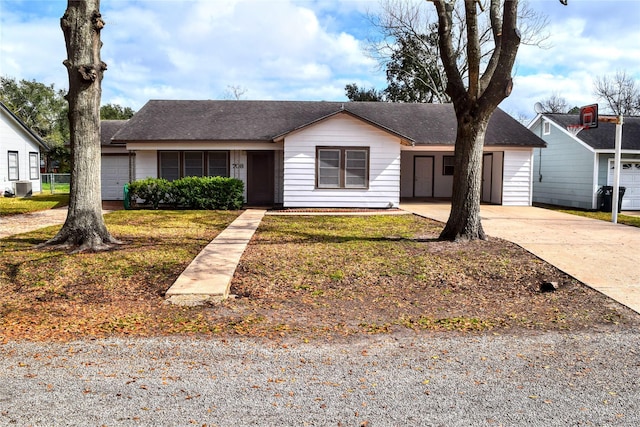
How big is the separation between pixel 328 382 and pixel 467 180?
716 centimetres

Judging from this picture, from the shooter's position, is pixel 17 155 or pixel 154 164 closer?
pixel 154 164

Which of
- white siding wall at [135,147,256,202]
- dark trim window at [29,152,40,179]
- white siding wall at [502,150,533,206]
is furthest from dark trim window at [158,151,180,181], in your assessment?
white siding wall at [502,150,533,206]

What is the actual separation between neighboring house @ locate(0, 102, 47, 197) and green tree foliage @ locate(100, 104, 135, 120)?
2519cm

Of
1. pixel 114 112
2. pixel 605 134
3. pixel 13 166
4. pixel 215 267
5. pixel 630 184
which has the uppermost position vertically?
pixel 114 112

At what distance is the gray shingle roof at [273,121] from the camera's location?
64.2ft

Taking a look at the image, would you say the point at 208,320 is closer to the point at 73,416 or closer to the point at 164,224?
the point at 73,416

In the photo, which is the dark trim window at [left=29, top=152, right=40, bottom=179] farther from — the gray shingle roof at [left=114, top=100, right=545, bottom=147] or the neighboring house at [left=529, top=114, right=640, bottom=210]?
the neighboring house at [left=529, top=114, right=640, bottom=210]

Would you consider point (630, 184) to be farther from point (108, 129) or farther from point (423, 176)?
point (108, 129)

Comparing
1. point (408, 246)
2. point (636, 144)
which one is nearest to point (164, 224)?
point (408, 246)

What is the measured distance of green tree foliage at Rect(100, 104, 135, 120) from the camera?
176 feet

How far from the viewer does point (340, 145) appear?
18.2 metres

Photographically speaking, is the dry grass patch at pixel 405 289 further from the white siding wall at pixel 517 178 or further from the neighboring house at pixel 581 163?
the neighboring house at pixel 581 163

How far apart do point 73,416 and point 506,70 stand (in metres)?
9.00

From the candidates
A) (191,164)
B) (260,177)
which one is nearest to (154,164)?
(191,164)
